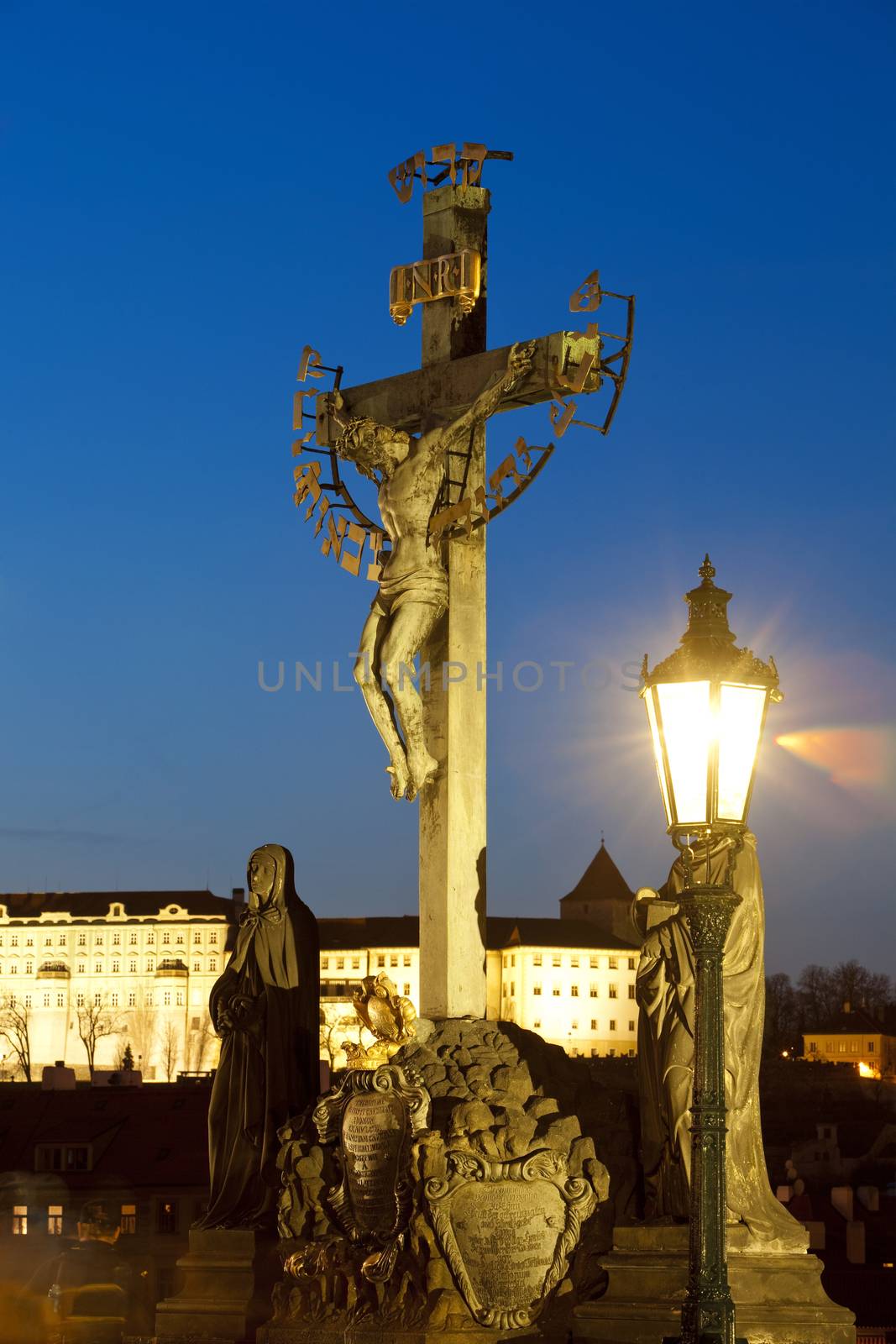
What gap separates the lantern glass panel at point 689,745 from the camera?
9.02 metres

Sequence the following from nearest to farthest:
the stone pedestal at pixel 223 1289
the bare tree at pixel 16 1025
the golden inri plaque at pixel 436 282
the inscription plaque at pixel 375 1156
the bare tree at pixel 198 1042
Result: the inscription plaque at pixel 375 1156 < the stone pedestal at pixel 223 1289 < the golden inri plaque at pixel 436 282 < the bare tree at pixel 198 1042 < the bare tree at pixel 16 1025

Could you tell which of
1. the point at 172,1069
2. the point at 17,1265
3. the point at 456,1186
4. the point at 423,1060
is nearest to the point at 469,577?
the point at 423,1060

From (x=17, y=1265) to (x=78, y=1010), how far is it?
122 meters

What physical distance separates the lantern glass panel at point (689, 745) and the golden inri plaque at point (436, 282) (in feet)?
22.3

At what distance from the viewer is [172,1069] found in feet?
423

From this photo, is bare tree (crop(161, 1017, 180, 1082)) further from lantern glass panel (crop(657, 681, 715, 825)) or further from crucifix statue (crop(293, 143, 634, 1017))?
lantern glass panel (crop(657, 681, 715, 825))

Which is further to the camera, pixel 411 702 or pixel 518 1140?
pixel 411 702

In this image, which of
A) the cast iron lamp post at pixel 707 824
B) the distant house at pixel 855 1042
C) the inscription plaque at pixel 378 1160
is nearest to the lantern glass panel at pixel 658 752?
the cast iron lamp post at pixel 707 824

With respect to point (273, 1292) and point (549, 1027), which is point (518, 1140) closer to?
point (273, 1292)

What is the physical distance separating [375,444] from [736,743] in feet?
21.4

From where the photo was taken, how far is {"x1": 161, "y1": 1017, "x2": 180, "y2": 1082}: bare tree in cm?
12938

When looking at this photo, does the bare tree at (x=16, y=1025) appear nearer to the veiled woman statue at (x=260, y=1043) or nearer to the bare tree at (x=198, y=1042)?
the bare tree at (x=198, y=1042)

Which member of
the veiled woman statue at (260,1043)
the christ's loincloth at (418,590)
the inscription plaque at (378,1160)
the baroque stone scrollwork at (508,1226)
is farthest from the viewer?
the veiled woman statue at (260,1043)

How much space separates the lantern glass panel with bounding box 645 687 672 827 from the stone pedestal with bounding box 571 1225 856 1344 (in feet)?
13.4
